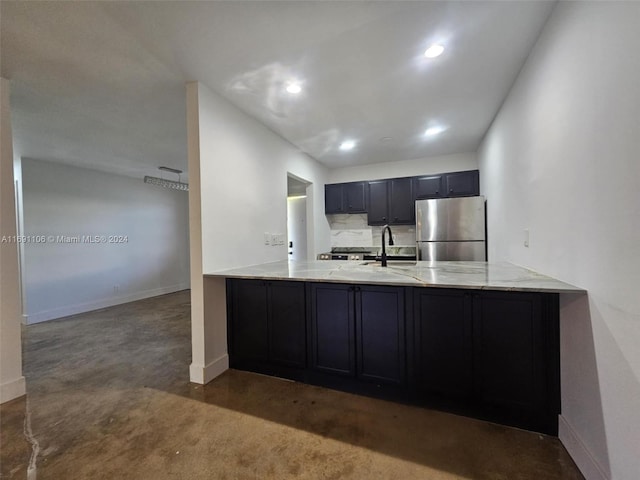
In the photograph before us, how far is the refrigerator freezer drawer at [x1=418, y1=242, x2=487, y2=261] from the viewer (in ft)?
11.3

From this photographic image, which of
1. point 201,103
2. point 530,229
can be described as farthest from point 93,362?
point 530,229

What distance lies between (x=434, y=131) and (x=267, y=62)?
7.25 ft

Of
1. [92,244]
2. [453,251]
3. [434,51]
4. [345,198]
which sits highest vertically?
[434,51]

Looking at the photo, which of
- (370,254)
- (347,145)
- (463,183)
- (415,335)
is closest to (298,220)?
(370,254)

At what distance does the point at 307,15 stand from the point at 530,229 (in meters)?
2.07

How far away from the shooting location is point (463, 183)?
160 inches

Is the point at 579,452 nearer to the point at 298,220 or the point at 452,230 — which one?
the point at 452,230

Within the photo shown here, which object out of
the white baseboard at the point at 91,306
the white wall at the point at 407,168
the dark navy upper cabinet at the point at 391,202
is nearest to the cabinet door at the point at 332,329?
the dark navy upper cabinet at the point at 391,202

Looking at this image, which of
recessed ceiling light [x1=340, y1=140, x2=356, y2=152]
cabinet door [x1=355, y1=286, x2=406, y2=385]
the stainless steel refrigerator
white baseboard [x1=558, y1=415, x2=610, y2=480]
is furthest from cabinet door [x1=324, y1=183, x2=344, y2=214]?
white baseboard [x1=558, y1=415, x2=610, y2=480]

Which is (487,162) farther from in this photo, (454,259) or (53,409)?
(53,409)

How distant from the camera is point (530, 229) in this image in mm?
1960

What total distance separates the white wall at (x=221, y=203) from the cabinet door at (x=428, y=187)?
7.92 feet

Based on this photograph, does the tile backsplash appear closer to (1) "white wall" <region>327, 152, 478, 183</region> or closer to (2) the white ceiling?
A: (1) "white wall" <region>327, 152, 478, 183</region>

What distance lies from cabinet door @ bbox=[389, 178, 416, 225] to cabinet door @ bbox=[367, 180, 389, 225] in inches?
3.3
